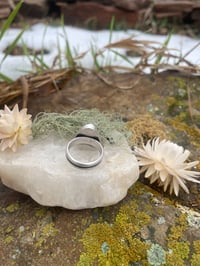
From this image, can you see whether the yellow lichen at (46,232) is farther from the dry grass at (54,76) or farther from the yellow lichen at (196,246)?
the dry grass at (54,76)

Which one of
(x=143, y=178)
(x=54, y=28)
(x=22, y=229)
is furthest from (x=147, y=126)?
(x=54, y=28)

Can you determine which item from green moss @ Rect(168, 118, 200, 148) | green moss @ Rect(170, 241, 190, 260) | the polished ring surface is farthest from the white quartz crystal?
green moss @ Rect(168, 118, 200, 148)

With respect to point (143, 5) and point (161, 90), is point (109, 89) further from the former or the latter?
point (143, 5)

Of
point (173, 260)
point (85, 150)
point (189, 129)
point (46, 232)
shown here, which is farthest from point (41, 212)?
point (189, 129)

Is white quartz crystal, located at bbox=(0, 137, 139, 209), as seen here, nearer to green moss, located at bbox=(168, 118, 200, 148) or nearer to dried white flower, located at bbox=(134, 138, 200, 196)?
dried white flower, located at bbox=(134, 138, 200, 196)

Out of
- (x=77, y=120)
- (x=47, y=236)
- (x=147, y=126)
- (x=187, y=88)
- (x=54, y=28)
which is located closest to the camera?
(x=47, y=236)

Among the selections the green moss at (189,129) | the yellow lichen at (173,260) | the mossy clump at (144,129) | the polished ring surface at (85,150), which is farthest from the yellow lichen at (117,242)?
the green moss at (189,129)

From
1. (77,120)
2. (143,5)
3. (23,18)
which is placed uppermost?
(77,120)
